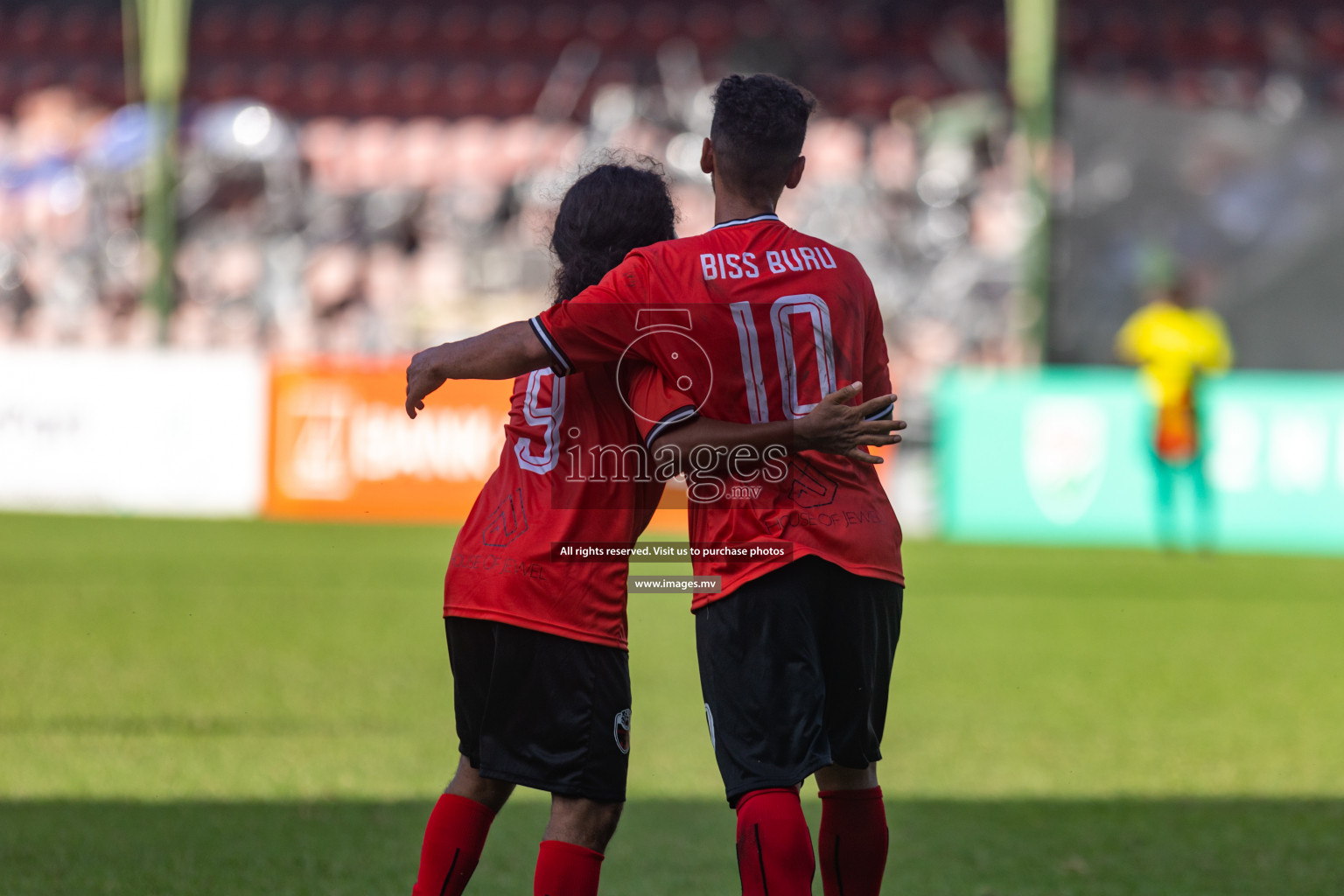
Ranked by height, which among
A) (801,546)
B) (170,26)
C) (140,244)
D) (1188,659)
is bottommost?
(1188,659)

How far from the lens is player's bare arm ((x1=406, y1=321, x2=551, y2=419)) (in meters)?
2.70

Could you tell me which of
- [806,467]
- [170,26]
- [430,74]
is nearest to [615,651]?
[806,467]

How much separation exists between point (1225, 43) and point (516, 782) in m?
21.5

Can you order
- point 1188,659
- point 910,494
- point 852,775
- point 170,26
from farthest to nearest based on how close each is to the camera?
point 170,26
point 910,494
point 1188,659
point 852,775

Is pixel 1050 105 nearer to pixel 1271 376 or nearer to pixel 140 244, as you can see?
pixel 1271 376

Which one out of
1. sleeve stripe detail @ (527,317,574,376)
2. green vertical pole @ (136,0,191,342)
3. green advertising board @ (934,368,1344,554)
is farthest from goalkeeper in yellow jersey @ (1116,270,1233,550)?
sleeve stripe detail @ (527,317,574,376)

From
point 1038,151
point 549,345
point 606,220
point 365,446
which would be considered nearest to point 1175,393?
point 1038,151

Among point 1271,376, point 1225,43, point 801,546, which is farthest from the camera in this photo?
point 1225,43

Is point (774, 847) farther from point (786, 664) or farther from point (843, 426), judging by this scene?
point (843, 426)

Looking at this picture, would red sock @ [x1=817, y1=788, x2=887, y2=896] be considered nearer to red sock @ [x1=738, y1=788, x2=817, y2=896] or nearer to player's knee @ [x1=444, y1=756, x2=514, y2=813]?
red sock @ [x1=738, y1=788, x2=817, y2=896]

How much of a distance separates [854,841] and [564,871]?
54cm

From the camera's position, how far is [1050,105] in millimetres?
16266

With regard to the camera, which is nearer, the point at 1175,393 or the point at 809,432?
the point at 809,432

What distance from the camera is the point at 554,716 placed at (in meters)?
2.83
